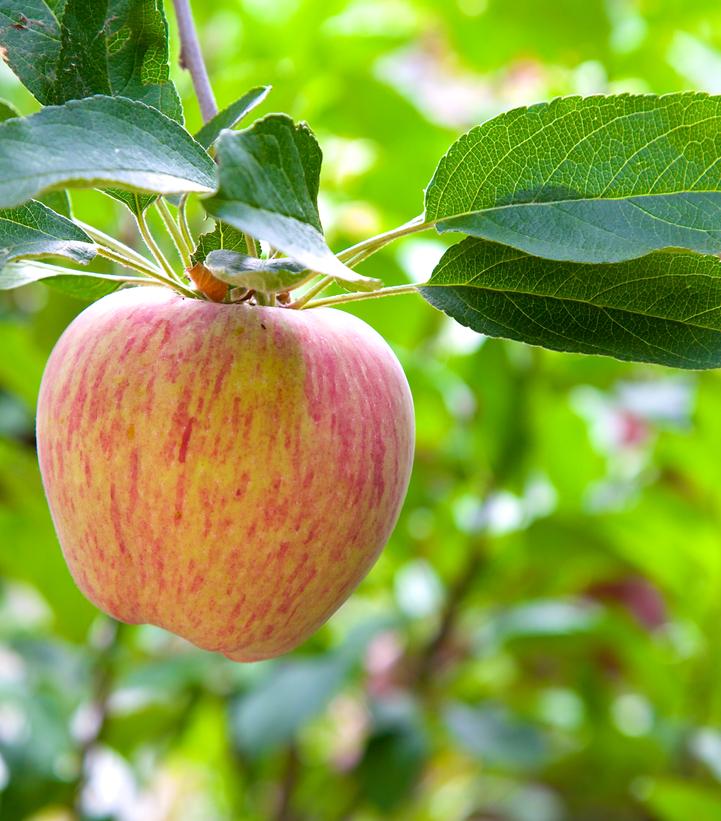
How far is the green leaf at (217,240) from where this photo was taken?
0.35 m

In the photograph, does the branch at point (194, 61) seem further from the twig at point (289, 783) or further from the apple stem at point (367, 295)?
the twig at point (289, 783)

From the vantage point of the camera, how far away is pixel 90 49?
36cm

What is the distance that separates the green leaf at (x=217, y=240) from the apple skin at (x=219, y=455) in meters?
0.02

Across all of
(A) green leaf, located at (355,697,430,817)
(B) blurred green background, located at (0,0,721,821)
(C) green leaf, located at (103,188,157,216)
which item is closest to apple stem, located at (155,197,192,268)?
(C) green leaf, located at (103,188,157,216)

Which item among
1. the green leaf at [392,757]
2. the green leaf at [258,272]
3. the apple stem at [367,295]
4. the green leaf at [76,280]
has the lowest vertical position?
the green leaf at [392,757]

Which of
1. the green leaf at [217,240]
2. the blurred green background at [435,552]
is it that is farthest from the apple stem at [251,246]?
the blurred green background at [435,552]

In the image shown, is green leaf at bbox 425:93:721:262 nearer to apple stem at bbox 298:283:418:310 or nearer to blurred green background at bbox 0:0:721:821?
apple stem at bbox 298:283:418:310

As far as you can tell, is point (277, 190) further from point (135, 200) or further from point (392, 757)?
point (392, 757)

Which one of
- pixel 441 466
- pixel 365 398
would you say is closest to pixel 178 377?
pixel 365 398

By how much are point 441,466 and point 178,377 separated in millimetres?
716

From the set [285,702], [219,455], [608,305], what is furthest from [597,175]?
[285,702]

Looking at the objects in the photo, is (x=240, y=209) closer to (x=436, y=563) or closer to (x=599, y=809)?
(x=436, y=563)

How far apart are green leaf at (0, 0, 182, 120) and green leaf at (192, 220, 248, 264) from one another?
0.05 metres

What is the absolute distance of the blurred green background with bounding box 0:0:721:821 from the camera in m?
0.91
